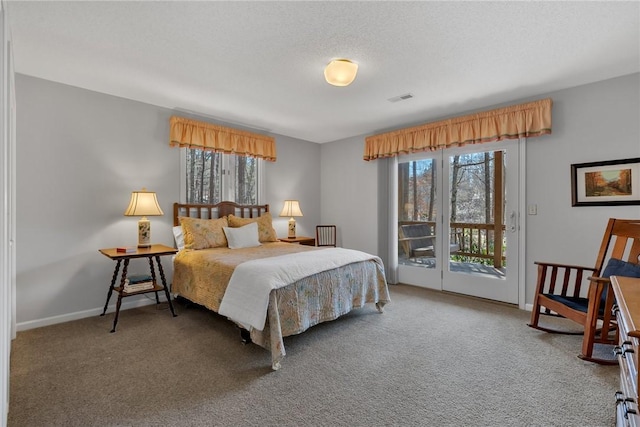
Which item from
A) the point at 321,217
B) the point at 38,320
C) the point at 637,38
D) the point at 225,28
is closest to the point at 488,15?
the point at 637,38

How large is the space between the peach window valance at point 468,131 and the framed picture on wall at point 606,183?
0.55 metres

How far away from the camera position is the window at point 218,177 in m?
4.05

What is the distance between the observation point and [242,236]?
3.79 m

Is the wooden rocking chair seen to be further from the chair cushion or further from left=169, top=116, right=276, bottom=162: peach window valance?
left=169, top=116, right=276, bottom=162: peach window valance

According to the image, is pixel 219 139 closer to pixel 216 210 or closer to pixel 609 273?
pixel 216 210

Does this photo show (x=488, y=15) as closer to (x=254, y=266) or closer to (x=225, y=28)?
(x=225, y=28)

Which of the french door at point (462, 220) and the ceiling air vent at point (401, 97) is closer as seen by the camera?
the ceiling air vent at point (401, 97)

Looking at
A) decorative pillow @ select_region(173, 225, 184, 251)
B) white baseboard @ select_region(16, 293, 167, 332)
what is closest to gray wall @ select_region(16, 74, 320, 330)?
white baseboard @ select_region(16, 293, 167, 332)

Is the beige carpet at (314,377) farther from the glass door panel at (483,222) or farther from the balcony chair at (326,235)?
the balcony chair at (326,235)

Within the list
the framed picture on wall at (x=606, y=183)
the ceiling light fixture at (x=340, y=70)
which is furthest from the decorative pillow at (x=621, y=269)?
the ceiling light fixture at (x=340, y=70)

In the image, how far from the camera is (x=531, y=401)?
183 centimetres

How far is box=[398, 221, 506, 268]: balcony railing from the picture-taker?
3.72 m

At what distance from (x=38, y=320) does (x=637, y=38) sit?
221 inches

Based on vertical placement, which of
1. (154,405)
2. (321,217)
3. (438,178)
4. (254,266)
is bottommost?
(154,405)
